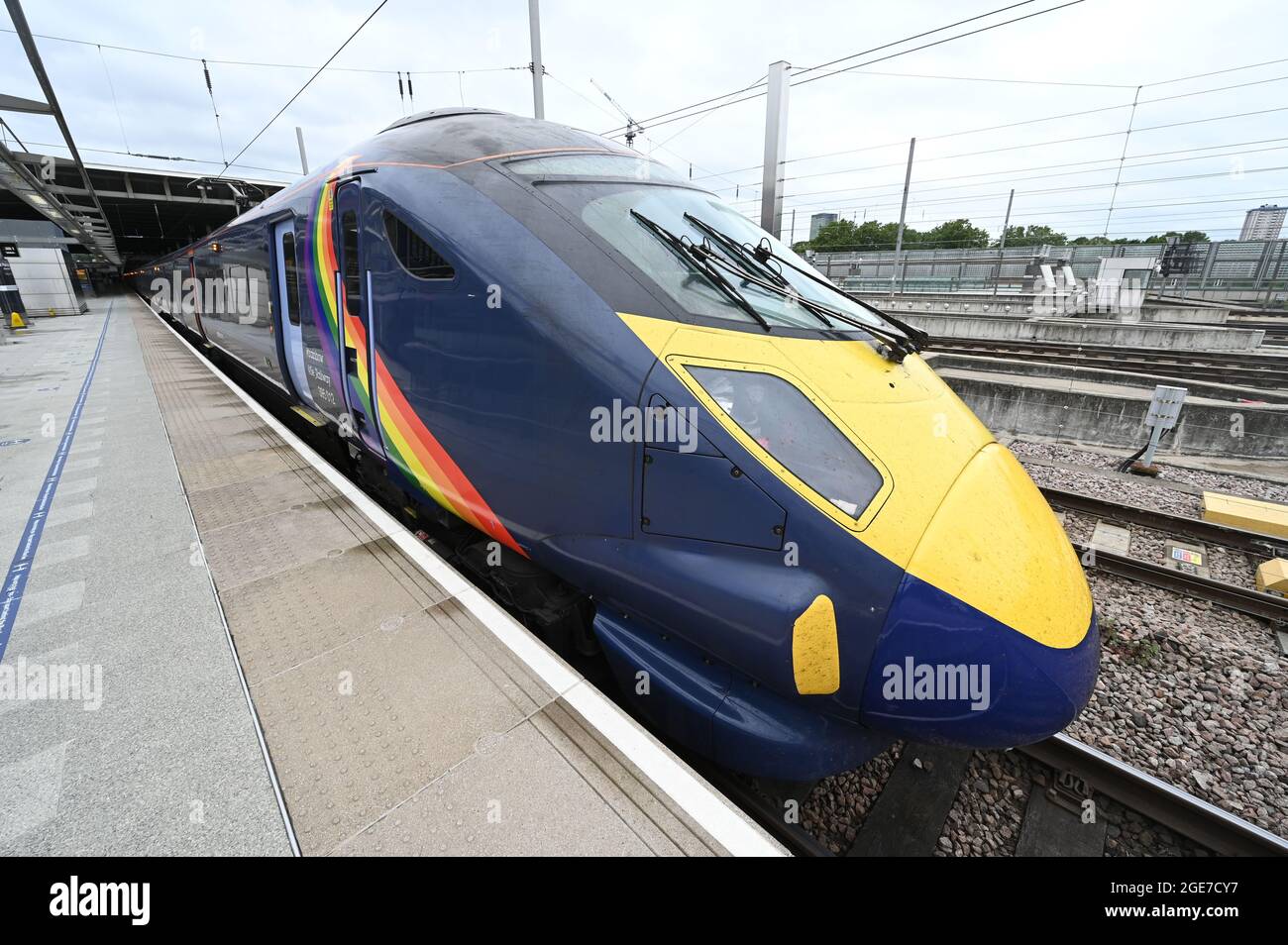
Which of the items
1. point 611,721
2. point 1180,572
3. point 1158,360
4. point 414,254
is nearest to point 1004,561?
point 611,721

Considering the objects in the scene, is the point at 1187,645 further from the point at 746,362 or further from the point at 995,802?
the point at 746,362

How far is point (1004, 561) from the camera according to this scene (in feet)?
6.81

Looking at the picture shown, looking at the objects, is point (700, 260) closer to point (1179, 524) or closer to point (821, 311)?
point (821, 311)

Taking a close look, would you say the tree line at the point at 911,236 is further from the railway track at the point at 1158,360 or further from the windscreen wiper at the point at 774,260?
the windscreen wiper at the point at 774,260

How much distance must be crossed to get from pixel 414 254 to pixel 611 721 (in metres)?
2.67

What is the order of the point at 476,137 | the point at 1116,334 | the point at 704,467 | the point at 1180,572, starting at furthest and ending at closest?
the point at 1116,334
the point at 1180,572
the point at 476,137
the point at 704,467

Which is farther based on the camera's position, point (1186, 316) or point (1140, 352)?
point (1186, 316)

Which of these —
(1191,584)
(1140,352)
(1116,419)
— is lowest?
(1191,584)

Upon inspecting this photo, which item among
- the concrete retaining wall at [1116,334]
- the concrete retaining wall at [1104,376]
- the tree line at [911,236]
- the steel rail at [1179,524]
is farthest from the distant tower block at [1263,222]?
the steel rail at [1179,524]

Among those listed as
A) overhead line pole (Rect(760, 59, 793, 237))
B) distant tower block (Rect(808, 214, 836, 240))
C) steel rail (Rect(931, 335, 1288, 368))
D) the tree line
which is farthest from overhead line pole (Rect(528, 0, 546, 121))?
distant tower block (Rect(808, 214, 836, 240))

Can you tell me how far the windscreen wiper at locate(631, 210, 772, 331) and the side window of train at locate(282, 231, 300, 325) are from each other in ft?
12.1

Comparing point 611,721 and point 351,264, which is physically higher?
point 351,264

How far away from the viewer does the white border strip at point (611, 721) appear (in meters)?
1.73

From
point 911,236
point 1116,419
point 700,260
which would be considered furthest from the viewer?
point 911,236
